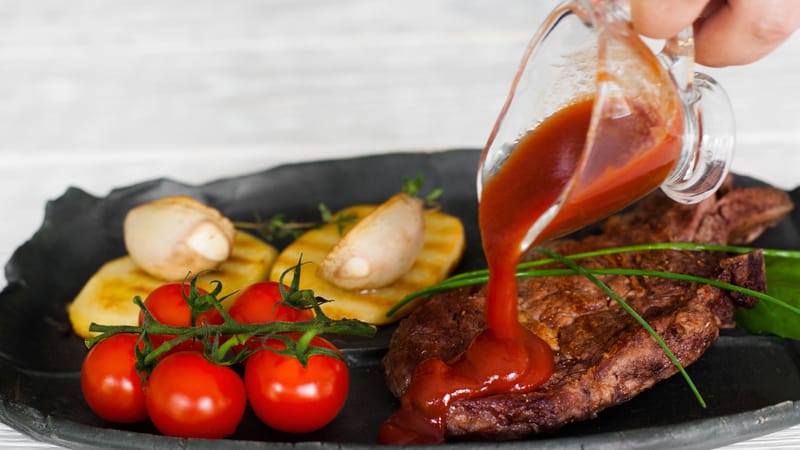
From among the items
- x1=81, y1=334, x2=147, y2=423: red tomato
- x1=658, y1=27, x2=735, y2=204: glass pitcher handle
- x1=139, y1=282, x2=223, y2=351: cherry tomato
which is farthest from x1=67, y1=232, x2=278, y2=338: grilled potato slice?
x1=658, y1=27, x2=735, y2=204: glass pitcher handle

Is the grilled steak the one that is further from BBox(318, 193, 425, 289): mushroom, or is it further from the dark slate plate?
BBox(318, 193, 425, 289): mushroom

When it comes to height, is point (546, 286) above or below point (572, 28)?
below

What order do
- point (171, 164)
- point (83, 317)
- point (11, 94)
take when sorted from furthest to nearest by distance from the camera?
point (11, 94) < point (171, 164) < point (83, 317)

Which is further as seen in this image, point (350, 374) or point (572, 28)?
point (350, 374)

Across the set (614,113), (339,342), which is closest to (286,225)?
(339,342)

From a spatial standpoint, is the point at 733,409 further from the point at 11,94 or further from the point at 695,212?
the point at 11,94

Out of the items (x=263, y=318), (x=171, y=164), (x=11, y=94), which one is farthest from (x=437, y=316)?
(x=11, y=94)

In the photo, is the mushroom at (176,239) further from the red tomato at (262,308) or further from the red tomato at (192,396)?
the red tomato at (192,396)

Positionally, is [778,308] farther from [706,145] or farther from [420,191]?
[420,191]
